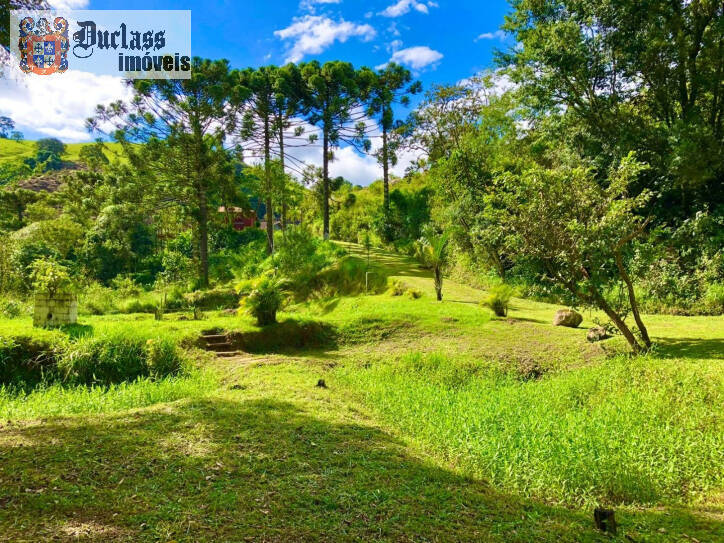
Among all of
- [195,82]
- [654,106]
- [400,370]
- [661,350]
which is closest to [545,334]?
[661,350]

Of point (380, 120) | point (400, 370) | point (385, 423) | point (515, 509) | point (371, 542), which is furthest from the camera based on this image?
point (380, 120)

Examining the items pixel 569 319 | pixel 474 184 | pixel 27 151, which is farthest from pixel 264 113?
pixel 27 151

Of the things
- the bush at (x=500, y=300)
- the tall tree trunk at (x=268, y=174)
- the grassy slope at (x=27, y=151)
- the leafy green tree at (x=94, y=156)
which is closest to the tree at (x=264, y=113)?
the tall tree trunk at (x=268, y=174)

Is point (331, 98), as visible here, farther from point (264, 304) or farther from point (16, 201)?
point (16, 201)

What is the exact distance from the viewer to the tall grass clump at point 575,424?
329 centimetres

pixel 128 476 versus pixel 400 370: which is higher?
pixel 128 476

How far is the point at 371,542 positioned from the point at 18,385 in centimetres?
710

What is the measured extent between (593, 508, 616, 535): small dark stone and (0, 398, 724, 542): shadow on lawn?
72 millimetres

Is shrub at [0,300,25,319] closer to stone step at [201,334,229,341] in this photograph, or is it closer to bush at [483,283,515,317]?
stone step at [201,334,229,341]

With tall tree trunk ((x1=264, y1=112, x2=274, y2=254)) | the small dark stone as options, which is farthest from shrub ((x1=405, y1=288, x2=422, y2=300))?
tall tree trunk ((x1=264, y1=112, x2=274, y2=254))

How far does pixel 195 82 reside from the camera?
1802 cm

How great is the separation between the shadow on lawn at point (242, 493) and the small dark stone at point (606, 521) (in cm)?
7

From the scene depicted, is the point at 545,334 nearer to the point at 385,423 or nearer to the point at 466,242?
the point at 385,423

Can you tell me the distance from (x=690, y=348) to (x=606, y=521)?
5679 mm
